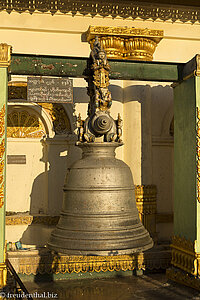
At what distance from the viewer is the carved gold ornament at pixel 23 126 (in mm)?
7770

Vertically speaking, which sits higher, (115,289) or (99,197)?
(99,197)

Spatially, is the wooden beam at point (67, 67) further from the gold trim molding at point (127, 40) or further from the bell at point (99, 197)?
the gold trim molding at point (127, 40)

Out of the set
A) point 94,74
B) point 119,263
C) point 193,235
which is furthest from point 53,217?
point 94,74

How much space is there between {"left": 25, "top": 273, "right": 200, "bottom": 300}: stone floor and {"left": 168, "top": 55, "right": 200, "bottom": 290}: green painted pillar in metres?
0.22

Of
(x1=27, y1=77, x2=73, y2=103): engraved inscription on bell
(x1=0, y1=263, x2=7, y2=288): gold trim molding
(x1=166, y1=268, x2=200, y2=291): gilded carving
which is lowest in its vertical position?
(x1=166, y1=268, x2=200, y2=291): gilded carving

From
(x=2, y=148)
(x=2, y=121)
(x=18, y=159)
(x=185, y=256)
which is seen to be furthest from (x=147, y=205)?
(x=2, y=121)

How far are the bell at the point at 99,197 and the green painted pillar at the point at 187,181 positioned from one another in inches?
70.5

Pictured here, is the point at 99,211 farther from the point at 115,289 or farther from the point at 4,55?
the point at 115,289

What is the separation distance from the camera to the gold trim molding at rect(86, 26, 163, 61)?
722 cm

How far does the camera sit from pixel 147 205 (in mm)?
7504

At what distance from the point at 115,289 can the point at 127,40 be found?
14.7 feet

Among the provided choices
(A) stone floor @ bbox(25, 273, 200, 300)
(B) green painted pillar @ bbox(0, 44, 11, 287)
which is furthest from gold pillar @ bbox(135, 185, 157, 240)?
(B) green painted pillar @ bbox(0, 44, 11, 287)

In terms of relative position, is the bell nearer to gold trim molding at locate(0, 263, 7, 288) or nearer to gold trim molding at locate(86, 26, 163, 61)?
gold trim molding at locate(0, 263, 7, 288)

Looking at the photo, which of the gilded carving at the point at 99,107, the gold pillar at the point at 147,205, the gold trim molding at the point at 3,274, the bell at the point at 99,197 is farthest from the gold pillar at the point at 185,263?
the gold trim molding at the point at 3,274
